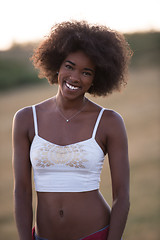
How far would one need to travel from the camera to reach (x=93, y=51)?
2447 mm

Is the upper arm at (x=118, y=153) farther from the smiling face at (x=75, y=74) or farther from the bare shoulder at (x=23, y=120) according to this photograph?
the bare shoulder at (x=23, y=120)

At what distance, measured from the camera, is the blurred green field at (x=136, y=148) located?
647cm

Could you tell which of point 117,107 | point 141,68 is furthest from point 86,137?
point 141,68

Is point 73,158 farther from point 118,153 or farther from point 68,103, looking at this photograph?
point 68,103

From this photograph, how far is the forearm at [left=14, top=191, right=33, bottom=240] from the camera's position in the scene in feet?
7.93

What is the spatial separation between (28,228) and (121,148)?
720 millimetres

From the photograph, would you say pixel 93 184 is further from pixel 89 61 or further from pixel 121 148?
pixel 89 61

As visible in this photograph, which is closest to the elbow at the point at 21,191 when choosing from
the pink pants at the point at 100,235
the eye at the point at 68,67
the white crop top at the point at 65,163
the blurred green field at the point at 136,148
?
the white crop top at the point at 65,163

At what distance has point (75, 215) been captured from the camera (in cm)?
238

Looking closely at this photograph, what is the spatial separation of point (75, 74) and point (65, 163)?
52 centimetres

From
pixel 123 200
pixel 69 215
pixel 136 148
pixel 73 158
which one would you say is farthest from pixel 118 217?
pixel 136 148

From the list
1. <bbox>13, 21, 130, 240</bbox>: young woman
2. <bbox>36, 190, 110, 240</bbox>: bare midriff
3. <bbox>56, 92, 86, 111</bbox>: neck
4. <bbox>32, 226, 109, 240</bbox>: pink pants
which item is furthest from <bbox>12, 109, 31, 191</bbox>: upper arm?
<bbox>32, 226, 109, 240</bbox>: pink pants

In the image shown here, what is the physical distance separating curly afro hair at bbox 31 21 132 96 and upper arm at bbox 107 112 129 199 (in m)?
0.38

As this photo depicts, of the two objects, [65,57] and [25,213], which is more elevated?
[65,57]
